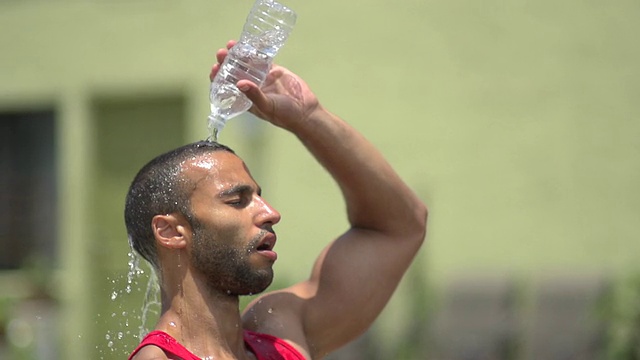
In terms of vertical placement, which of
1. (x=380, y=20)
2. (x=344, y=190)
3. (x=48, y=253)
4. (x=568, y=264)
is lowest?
(x=48, y=253)

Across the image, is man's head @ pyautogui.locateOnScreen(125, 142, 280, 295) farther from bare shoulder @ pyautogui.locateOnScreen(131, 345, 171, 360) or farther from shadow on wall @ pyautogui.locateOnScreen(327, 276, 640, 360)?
shadow on wall @ pyautogui.locateOnScreen(327, 276, 640, 360)

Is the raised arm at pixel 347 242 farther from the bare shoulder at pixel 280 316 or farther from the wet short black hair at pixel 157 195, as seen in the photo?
the wet short black hair at pixel 157 195

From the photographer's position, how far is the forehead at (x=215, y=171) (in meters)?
3.65

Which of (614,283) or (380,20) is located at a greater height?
(380,20)

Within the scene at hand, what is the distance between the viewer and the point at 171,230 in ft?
11.9

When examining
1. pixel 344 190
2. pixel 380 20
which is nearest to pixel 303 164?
pixel 380 20

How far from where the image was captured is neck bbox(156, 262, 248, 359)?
365cm

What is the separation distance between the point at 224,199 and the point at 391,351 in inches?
249

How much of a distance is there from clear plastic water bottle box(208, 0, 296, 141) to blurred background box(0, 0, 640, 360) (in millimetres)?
5217

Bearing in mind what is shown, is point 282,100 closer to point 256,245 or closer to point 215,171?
point 215,171

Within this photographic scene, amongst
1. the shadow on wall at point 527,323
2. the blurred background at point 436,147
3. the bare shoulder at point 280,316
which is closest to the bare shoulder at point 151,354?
the bare shoulder at point 280,316

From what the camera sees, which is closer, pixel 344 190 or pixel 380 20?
pixel 344 190

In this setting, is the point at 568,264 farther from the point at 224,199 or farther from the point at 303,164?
the point at 224,199

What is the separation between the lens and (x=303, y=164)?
10.3 m
